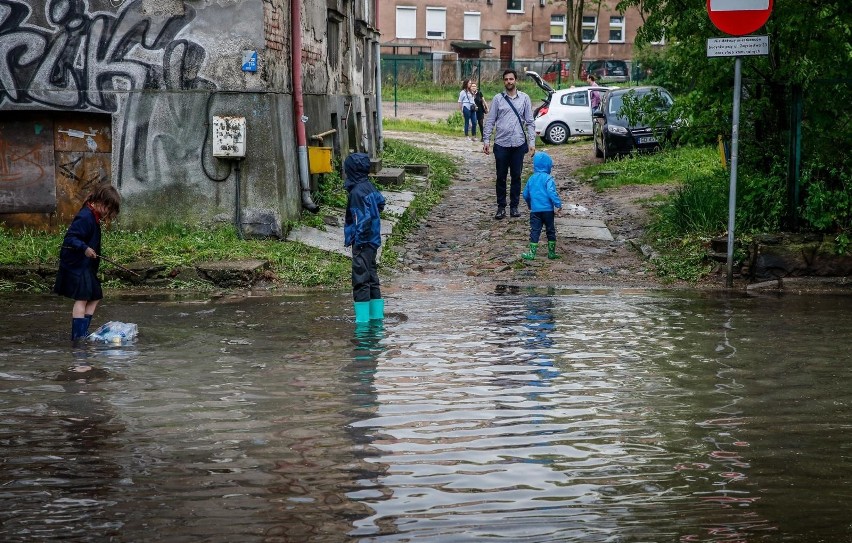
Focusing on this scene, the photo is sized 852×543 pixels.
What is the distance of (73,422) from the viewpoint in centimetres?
664

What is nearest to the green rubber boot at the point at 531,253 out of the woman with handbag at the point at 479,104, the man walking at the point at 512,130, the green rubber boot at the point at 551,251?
the green rubber boot at the point at 551,251

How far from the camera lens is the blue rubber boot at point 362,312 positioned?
9.91 metres

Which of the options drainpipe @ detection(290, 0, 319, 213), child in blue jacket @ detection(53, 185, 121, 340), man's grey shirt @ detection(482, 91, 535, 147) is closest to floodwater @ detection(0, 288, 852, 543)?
child in blue jacket @ detection(53, 185, 121, 340)

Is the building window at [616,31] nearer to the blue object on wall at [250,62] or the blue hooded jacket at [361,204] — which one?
the blue object on wall at [250,62]

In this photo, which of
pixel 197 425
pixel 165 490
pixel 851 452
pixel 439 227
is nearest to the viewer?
pixel 165 490

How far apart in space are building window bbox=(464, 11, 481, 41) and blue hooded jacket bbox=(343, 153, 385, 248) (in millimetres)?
51230

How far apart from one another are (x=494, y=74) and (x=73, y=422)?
4822 cm

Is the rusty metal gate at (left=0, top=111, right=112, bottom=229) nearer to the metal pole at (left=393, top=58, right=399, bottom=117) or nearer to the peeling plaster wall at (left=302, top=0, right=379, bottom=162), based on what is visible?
the peeling plaster wall at (left=302, top=0, right=379, bottom=162)

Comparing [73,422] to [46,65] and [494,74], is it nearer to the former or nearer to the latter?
[46,65]

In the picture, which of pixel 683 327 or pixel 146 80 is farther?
pixel 146 80

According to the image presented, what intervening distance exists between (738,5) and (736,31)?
26 cm

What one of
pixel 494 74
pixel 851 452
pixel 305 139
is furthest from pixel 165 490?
pixel 494 74

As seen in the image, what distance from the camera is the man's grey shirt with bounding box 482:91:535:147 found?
15852mm

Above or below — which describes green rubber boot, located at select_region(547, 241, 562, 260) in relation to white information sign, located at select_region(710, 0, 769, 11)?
below
